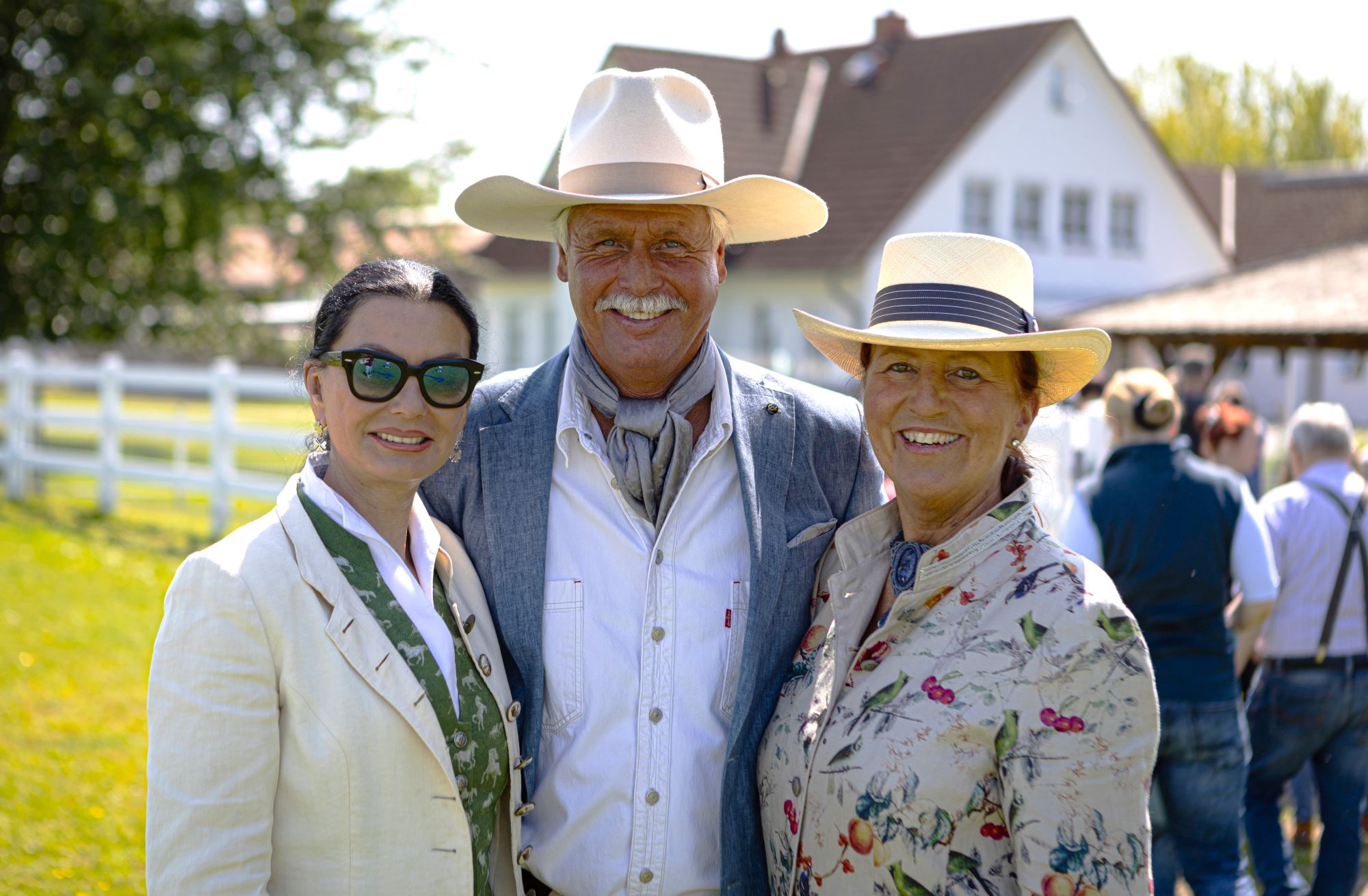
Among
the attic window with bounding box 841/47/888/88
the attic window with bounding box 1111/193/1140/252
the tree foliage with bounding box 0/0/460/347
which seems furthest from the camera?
the attic window with bounding box 1111/193/1140/252

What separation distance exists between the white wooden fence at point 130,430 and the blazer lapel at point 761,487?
9109mm

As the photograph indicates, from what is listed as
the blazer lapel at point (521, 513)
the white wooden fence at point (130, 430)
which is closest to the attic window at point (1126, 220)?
the white wooden fence at point (130, 430)

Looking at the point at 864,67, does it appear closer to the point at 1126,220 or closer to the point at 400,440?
the point at 1126,220

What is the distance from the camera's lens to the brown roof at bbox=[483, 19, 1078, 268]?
890 inches

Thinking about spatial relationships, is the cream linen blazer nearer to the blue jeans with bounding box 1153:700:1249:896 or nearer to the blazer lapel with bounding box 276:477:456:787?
the blazer lapel with bounding box 276:477:456:787

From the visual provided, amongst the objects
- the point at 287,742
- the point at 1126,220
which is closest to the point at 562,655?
the point at 287,742

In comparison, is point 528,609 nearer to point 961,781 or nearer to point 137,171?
point 961,781

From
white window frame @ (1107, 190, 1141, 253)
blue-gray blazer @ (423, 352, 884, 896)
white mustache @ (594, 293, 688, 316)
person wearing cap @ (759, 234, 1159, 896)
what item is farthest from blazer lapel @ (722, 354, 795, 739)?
white window frame @ (1107, 190, 1141, 253)

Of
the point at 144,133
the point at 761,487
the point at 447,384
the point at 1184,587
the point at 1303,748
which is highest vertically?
the point at 144,133

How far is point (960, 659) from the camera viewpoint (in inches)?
89.9

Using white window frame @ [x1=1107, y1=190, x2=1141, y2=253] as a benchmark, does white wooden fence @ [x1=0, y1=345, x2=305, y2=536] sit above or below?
below

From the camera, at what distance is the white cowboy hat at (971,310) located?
247 cm

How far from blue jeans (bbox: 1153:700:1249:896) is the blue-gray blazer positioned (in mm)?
2221

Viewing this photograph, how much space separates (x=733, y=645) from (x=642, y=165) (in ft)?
3.76
